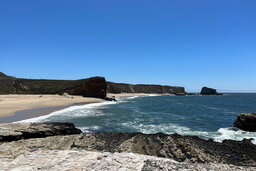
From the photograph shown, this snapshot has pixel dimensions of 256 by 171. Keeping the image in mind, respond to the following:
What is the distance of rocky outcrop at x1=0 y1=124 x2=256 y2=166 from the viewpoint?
7.63 meters

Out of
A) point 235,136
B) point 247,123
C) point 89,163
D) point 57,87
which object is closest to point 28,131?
point 89,163

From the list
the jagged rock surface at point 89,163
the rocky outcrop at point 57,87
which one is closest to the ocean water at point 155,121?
the jagged rock surface at point 89,163

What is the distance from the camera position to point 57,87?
72.8 meters

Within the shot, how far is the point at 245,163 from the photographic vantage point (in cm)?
753

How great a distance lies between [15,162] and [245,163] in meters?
10.5

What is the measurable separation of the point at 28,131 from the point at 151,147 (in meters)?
8.52

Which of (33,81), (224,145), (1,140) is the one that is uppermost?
(33,81)

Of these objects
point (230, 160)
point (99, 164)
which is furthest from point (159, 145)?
point (99, 164)

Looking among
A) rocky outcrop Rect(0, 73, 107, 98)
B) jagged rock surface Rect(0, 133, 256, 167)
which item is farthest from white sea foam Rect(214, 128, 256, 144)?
rocky outcrop Rect(0, 73, 107, 98)

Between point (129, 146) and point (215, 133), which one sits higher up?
point (129, 146)

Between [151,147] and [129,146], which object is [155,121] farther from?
[129,146]

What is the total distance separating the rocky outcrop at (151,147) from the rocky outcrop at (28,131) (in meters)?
0.35

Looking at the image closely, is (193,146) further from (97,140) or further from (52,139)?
(52,139)

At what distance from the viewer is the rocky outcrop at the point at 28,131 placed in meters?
9.30
